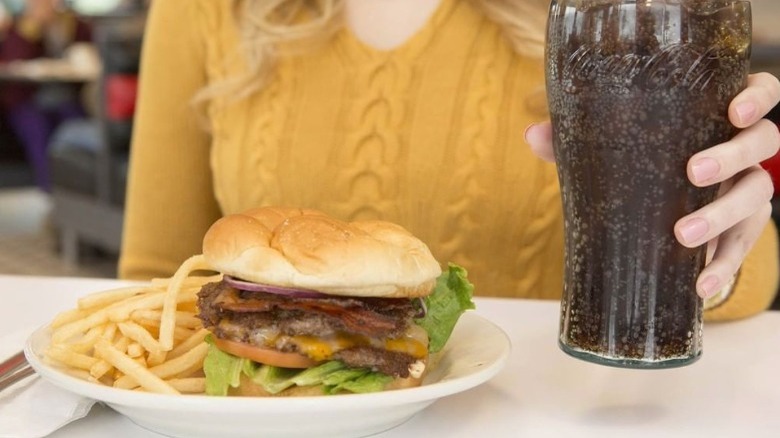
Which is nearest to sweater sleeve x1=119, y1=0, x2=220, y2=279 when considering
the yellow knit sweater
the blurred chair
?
the yellow knit sweater

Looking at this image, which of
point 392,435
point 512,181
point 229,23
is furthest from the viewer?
point 229,23

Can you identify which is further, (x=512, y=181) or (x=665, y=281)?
(x=512, y=181)

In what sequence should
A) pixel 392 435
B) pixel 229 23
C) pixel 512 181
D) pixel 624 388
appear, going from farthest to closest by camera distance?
pixel 229 23, pixel 512 181, pixel 624 388, pixel 392 435

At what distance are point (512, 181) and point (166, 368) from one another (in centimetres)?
91

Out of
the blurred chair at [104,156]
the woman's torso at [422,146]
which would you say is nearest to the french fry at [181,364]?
the woman's torso at [422,146]

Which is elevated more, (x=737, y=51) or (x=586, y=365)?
(x=737, y=51)

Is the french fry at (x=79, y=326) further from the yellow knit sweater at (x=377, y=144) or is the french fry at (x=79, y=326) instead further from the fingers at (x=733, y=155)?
the yellow knit sweater at (x=377, y=144)

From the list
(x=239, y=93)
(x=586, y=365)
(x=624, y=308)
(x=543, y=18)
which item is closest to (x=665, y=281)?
(x=624, y=308)

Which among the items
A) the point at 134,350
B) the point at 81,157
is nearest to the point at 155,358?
the point at 134,350

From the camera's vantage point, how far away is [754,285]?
1.26 m

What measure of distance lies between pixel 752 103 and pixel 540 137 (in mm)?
242

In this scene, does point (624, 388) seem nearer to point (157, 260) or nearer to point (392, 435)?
point (392, 435)

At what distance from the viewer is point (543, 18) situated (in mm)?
1653

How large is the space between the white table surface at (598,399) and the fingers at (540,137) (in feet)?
0.74
